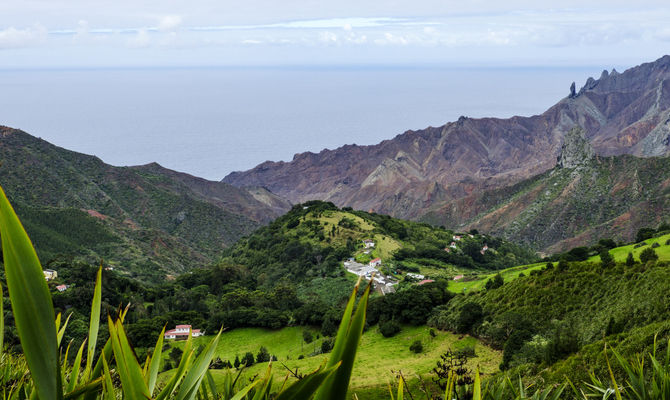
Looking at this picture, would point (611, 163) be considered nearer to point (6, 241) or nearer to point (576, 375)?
point (576, 375)

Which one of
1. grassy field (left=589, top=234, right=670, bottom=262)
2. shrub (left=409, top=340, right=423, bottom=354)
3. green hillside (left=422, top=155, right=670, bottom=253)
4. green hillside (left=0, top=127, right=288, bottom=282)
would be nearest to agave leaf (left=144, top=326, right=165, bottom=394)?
shrub (left=409, top=340, right=423, bottom=354)

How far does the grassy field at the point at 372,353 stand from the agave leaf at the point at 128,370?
1606 cm

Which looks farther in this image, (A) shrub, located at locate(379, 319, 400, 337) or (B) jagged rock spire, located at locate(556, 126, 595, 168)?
(B) jagged rock spire, located at locate(556, 126, 595, 168)

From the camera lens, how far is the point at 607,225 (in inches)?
3816

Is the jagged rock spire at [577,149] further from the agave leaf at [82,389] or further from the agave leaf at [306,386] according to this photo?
the agave leaf at [82,389]

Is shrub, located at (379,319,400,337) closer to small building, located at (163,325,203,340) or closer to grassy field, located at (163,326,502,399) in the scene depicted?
grassy field, located at (163,326,502,399)

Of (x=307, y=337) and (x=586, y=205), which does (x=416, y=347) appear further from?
(x=586, y=205)

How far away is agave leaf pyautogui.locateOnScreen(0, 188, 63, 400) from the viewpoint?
1.51 meters

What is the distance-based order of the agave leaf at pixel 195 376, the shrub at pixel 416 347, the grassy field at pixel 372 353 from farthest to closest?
the shrub at pixel 416 347 → the grassy field at pixel 372 353 → the agave leaf at pixel 195 376

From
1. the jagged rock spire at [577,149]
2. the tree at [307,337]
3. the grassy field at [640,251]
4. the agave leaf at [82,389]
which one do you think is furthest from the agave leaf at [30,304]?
the jagged rock spire at [577,149]

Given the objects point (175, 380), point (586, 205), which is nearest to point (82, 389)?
point (175, 380)

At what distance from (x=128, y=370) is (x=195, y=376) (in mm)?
549

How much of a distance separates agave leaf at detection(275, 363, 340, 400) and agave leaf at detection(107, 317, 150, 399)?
1.62 ft

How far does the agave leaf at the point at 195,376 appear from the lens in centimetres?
215
